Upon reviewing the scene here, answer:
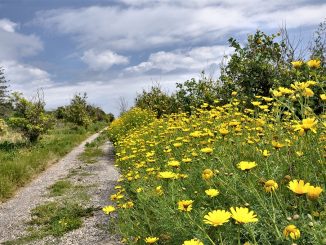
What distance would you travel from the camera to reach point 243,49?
10008 millimetres

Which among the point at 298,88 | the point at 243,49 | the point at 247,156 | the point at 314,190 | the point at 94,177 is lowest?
the point at 94,177

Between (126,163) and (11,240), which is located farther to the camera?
(126,163)

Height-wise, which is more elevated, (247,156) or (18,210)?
(247,156)

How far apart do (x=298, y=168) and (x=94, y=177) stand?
6904mm

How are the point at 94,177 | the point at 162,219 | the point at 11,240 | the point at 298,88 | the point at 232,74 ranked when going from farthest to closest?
the point at 232,74
the point at 94,177
the point at 11,240
the point at 162,219
the point at 298,88

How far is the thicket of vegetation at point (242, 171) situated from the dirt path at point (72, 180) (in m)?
0.47

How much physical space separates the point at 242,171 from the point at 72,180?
658 cm

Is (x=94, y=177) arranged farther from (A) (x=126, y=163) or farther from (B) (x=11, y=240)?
(B) (x=11, y=240)

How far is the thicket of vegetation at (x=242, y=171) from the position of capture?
1971 millimetres

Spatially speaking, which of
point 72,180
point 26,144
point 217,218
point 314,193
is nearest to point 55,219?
point 72,180

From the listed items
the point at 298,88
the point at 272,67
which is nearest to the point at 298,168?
the point at 298,88

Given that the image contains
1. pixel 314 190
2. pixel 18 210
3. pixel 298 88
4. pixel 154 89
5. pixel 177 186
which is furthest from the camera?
pixel 154 89

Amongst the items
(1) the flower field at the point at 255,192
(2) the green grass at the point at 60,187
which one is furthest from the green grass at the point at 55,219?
(1) the flower field at the point at 255,192

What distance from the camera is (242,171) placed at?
3.04m
